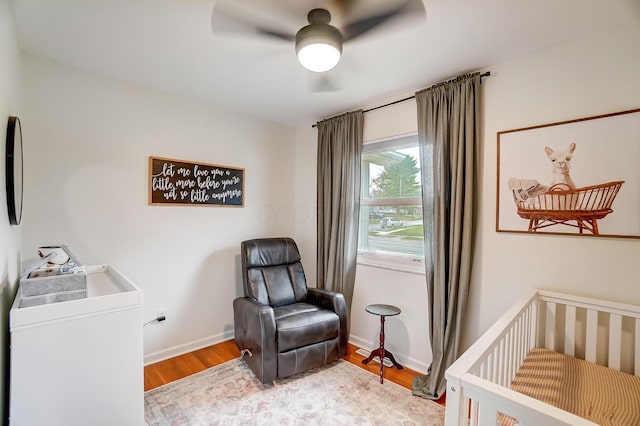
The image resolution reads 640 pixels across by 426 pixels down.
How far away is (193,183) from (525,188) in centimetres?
278

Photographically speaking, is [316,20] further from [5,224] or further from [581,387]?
[581,387]

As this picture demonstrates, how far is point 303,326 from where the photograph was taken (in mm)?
2311

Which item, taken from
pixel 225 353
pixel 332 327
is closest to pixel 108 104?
pixel 225 353

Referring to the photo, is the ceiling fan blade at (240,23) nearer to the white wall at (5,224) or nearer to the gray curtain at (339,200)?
the white wall at (5,224)

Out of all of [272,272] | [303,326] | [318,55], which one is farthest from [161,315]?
[318,55]

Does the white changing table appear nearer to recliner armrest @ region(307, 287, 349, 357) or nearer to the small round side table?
recliner armrest @ region(307, 287, 349, 357)

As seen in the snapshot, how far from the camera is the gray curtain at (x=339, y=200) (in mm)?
2938

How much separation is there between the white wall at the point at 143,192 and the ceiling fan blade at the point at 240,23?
4.44ft

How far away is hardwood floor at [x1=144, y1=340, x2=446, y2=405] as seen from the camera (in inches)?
91.3

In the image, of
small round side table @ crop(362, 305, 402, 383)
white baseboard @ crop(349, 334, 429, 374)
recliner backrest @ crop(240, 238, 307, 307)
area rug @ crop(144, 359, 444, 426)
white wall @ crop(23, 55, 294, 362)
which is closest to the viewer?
area rug @ crop(144, 359, 444, 426)

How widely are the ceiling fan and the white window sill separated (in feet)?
5.91

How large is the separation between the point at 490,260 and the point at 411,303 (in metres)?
0.78

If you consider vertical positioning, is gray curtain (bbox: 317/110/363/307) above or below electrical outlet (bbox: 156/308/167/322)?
above

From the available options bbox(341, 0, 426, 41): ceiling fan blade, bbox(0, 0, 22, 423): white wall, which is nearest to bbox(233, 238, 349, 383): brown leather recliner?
bbox(0, 0, 22, 423): white wall
